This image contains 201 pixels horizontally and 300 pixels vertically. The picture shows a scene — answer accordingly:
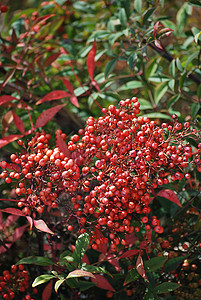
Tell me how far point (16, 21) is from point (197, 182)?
0.80m

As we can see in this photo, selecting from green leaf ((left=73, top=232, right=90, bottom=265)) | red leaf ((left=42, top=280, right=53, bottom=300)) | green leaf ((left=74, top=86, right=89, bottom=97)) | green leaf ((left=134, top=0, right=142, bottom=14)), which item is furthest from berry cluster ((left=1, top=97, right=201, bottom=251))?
green leaf ((left=134, top=0, right=142, bottom=14))

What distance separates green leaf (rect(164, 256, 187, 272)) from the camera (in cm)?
64

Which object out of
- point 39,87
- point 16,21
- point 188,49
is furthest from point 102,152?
point 16,21

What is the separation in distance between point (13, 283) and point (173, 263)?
12.9 inches

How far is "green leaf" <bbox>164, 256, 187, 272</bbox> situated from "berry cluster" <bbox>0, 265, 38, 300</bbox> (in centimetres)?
28

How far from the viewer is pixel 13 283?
26.8 inches

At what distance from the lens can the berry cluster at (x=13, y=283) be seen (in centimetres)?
65

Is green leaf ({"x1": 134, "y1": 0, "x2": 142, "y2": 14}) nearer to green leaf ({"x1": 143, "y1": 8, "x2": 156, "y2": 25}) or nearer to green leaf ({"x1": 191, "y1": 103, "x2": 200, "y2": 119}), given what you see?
green leaf ({"x1": 143, "y1": 8, "x2": 156, "y2": 25})

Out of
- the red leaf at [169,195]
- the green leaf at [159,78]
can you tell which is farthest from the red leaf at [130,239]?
the green leaf at [159,78]

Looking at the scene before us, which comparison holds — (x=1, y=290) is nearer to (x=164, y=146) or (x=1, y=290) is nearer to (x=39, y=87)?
(x=164, y=146)

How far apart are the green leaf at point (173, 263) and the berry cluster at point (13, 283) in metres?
0.28

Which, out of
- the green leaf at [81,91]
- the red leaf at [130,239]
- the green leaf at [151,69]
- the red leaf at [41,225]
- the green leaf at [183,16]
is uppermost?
the green leaf at [183,16]

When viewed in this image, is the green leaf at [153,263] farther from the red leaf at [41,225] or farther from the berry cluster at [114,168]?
the red leaf at [41,225]

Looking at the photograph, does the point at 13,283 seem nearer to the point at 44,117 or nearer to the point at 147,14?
the point at 44,117
